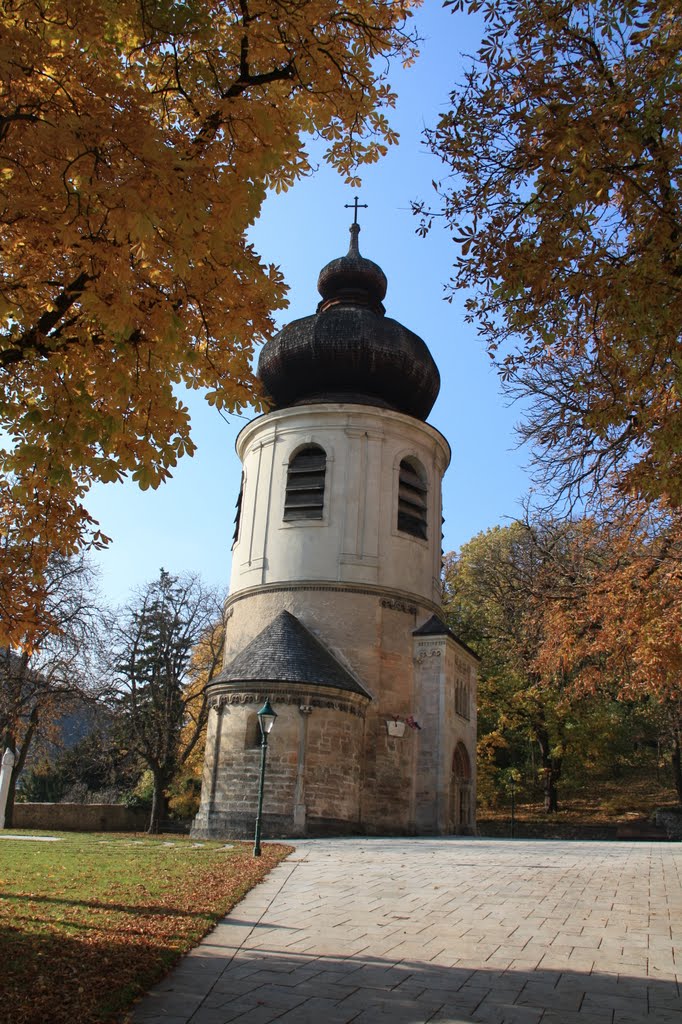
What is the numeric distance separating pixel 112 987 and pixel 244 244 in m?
5.02

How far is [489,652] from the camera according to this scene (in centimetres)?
3734

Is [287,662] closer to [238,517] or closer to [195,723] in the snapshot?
[238,517]

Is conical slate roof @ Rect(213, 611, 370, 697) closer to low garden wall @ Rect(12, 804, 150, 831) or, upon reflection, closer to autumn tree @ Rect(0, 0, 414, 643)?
low garden wall @ Rect(12, 804, 150, 831)

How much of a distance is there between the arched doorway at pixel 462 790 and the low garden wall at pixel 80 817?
12.7 m

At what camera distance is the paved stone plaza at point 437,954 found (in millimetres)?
5219

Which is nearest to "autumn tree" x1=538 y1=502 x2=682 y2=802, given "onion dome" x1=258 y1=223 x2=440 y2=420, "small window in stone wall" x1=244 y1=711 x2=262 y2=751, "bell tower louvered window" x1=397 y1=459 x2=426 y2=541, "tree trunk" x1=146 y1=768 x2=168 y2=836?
"small window in stone wall" x1=244 y1=711 x2=262 y2=751

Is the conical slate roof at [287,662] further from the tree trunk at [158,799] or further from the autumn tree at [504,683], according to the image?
the tree trunk at [158,799]

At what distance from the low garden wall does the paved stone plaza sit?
19276mm

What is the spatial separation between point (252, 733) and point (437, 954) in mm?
15264

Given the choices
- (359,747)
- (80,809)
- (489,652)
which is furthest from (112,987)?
(489,652)

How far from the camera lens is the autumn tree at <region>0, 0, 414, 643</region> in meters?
5.09

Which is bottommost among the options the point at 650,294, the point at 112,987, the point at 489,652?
the point at 112,987

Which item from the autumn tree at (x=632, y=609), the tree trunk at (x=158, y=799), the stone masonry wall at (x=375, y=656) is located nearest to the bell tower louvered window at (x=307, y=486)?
the stone masonry wall at (x=375, y=656)

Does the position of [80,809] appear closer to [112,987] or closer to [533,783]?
[533,783]
